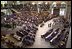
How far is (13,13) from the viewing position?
16.8 ft

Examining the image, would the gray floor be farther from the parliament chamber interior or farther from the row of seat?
the row of seat

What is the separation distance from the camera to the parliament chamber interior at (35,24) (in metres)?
4.78

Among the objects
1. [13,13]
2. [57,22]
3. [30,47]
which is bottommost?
[30,47]

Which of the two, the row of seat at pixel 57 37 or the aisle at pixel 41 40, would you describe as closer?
the aisle at pixel 41 40

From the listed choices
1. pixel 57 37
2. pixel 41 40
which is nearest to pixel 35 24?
pixel 41 40

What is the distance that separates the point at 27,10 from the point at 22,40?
0.97m

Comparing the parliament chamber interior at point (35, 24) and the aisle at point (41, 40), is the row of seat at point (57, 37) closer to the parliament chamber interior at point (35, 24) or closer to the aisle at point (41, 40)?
the parliament chamber interior at point (35, 24)

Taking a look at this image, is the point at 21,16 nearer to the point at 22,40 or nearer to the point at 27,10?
the point at 27,10

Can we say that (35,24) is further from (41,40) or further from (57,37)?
(57,37)

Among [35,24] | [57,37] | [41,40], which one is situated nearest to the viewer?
[41,40]

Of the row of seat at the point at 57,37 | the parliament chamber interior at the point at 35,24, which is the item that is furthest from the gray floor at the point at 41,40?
the row of seat at the point at 57,37

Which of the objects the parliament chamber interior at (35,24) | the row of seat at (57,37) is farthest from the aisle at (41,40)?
the row of seat at (57,37)

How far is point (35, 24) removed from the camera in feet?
16.8

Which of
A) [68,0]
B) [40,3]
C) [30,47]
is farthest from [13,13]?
[68,0]
